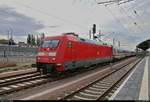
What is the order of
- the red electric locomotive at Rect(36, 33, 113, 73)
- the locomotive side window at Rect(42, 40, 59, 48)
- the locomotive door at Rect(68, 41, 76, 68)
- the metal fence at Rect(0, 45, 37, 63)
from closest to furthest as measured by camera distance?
the red electric locomotive at Rect(36, 33, 113, 73) → the locomotive side window at Rect(42, 40, 59, 48) → the locomotive door at Rect(68, 41, 76, 68) → the metal fence at Rect(0, 45, 37, 63)

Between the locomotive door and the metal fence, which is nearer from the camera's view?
the locomotive door

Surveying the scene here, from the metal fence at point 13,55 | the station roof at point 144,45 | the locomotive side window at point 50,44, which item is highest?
the station roof at point 144,45

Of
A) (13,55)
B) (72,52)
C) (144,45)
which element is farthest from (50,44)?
(144,45)

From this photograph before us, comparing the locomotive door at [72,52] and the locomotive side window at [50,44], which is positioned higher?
the locomotive side window at [50,44]

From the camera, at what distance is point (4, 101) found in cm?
1010

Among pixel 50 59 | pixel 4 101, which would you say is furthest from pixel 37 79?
pixel 4 101

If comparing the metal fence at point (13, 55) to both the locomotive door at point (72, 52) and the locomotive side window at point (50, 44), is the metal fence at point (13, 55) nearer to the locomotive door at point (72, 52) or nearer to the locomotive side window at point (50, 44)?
the locomotive side window at point (50, 44)

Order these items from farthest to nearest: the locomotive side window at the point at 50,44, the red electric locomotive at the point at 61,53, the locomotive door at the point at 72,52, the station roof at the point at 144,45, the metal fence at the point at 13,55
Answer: the station roof at the point at 144,45
the metal fence at the point at 13,55
the locomotive door at the point at 72,52
the locomotive side window at the point at 50,44
the red electric locomotive at the point at 61,53

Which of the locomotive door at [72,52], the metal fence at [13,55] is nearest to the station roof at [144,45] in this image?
the metal fence at [13,55]

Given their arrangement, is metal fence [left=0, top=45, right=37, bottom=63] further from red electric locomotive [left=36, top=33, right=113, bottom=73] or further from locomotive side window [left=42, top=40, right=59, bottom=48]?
locomotive side window [left=42, top=40, right=59, bottom=48]

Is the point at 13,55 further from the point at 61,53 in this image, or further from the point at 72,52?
the point at 61,53

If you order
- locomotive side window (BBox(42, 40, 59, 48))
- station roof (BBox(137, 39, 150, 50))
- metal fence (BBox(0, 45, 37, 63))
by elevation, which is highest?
station roof (BBox(137, 39, 150, 50))

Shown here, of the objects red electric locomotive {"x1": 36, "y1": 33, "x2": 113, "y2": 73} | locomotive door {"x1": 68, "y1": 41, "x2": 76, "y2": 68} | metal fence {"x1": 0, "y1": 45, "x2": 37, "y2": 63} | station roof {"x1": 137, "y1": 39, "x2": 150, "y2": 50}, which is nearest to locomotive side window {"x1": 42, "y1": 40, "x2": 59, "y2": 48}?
red electric locomotive {"x1": 36, "y1": 33, "x2": 113, "y2": 73}

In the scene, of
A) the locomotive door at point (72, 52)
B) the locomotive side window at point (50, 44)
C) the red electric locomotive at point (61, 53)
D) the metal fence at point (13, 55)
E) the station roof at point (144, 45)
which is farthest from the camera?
the station roof at point (144, 45)
